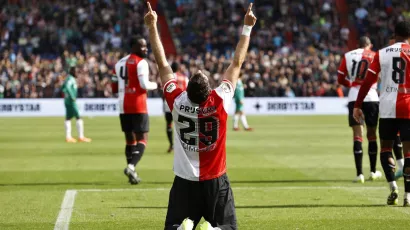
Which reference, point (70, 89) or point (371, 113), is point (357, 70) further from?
point (70, 89)

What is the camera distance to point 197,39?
45.6 m

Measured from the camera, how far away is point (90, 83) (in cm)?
Answer: 3991

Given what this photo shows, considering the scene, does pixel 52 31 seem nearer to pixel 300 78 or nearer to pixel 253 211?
pixel 300 78

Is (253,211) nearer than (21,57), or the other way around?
(253,211)

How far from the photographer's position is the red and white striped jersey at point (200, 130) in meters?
7.11

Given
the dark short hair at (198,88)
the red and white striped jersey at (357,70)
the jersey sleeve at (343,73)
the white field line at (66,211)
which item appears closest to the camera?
the dark short hair at (198,88)

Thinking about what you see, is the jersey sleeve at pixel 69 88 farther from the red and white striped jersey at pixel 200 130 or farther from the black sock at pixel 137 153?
the red and white striped jersey at pixel 200 130

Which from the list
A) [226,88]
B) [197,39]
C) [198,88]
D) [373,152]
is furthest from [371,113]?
[197,39]

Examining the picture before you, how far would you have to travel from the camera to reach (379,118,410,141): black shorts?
10.9m

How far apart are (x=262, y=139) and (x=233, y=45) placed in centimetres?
2057

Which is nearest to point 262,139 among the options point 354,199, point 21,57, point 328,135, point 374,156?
point 328,135

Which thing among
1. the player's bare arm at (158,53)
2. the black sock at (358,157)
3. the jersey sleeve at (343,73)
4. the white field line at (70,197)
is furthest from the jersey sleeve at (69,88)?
the player's bare arm at (158,53)

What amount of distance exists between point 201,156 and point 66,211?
13.7 ft

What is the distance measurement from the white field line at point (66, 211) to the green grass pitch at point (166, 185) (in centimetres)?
7
